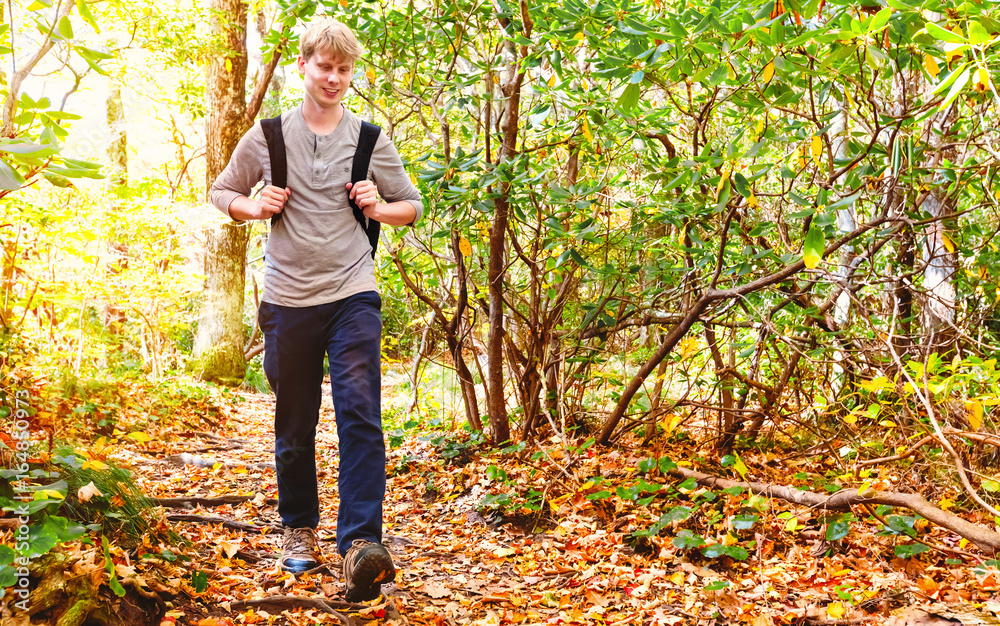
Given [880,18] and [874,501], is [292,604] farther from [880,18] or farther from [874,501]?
[880,18]

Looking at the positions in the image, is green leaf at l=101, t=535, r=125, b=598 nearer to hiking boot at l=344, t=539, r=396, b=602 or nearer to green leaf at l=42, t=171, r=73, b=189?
hiking boot at l=344, t=539, r=396, b=602

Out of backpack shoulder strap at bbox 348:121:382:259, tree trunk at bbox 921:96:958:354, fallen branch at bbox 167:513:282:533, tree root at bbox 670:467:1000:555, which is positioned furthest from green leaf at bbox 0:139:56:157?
tree trunk at bbox 921:96:958:354

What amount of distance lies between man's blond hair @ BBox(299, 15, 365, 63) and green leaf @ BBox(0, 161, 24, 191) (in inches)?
59.5

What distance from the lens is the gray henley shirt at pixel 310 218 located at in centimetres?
277

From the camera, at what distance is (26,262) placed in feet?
23.5

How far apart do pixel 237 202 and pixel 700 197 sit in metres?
2.49

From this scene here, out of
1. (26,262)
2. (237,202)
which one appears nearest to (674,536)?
(237,202)

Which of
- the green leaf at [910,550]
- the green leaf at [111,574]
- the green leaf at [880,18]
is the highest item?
the green leaf at [880,18]

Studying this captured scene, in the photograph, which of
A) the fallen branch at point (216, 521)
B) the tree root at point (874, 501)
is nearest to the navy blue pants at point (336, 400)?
the fallen branch at point (216, 521)

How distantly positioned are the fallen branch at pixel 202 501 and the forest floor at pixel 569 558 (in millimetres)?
12

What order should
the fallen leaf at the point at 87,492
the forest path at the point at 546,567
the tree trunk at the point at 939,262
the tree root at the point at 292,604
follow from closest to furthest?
the fallen leaf at the point at 87,492 → the tree root at the point at 292,604 → the forest path at the point at 546,567 → the tree trunk at the point at 939,262

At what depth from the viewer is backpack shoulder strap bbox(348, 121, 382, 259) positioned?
111 inches
